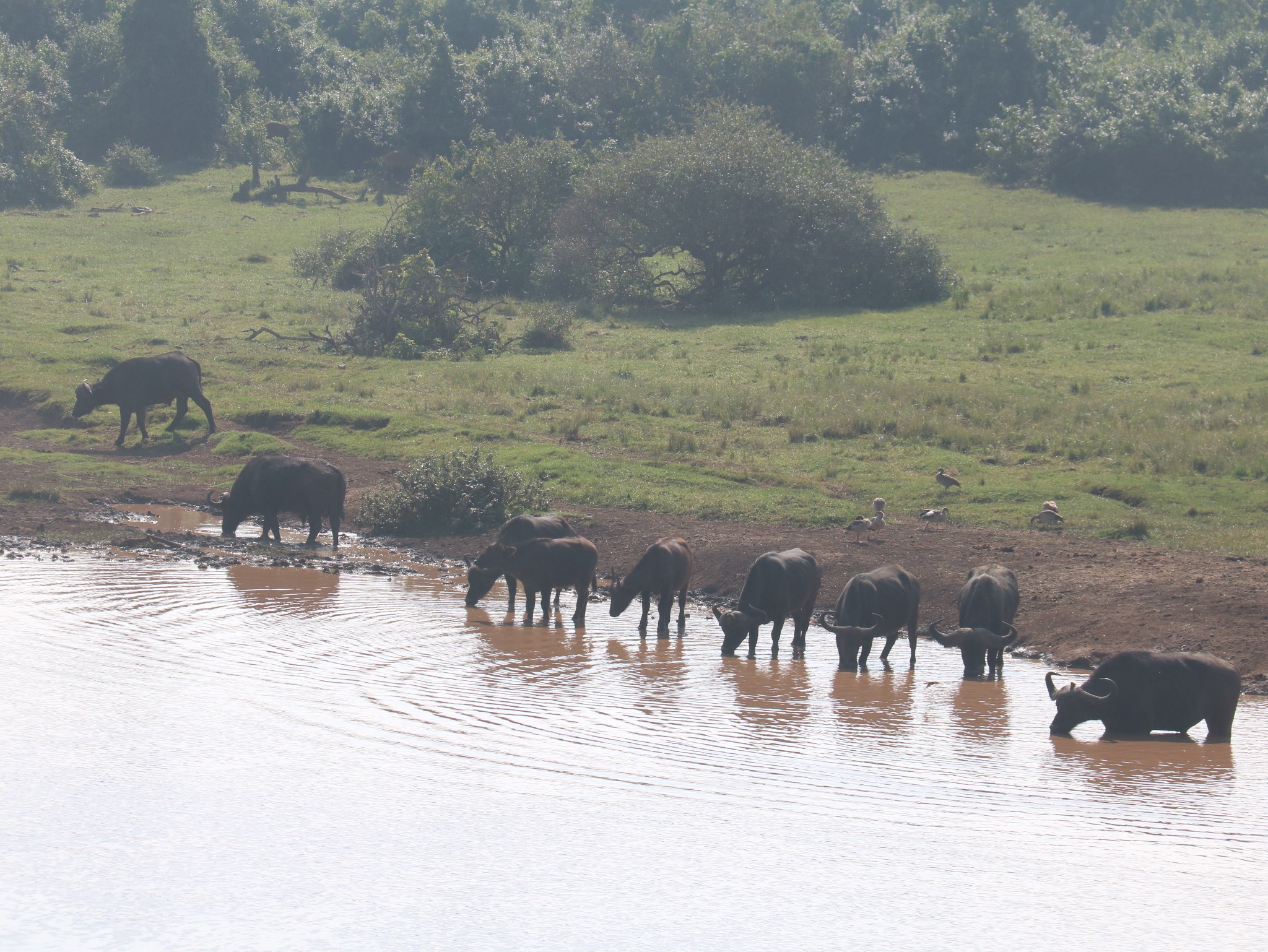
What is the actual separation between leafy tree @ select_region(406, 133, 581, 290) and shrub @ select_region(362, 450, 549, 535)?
2163 centimetres

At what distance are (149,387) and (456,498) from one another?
28.7ft

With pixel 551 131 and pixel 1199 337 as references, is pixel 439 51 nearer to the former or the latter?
pixel 551 131

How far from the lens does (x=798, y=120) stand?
61250 mm

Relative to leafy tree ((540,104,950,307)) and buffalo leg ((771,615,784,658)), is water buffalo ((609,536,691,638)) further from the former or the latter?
leafy tree ((540,104,950,307))

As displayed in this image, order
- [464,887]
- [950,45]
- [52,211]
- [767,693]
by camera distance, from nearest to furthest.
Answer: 1. [464,887]
2. [767,693]
3. [52,211]
4. [950,45]

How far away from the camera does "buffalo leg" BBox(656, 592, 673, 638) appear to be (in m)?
13.8

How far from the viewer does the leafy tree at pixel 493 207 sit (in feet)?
135

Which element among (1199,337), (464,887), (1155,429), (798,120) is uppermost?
(798,120)

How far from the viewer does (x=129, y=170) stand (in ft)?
184

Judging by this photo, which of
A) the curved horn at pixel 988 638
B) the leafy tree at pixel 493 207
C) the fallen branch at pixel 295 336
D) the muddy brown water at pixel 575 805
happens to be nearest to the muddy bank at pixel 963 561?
the curved horn at pixel 988 638

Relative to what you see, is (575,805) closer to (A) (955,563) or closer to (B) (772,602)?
(B) (772,602)

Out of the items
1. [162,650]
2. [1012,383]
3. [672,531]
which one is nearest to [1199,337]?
[1012,383]

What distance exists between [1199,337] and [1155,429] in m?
9.60

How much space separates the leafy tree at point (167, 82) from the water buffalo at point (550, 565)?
52.8 meters
